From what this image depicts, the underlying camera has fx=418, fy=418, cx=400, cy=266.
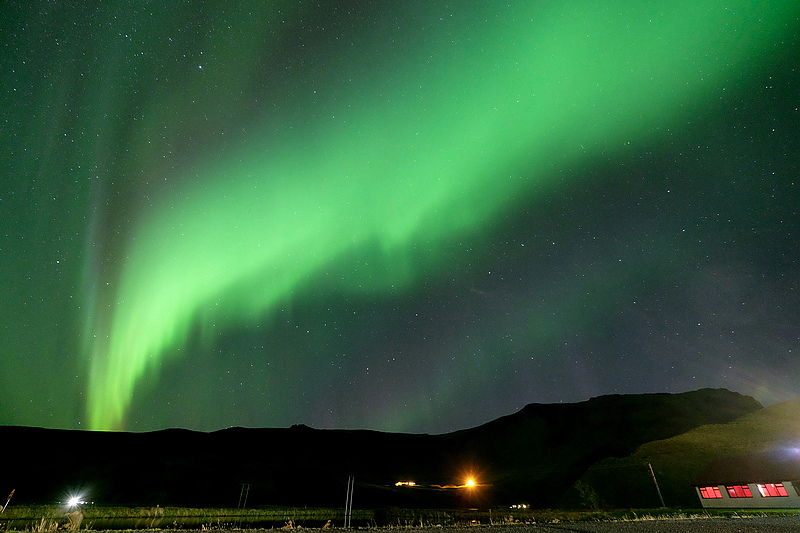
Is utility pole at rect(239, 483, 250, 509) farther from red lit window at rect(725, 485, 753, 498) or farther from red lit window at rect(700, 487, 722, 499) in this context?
red lit window at rect(725, 485, 753, 498)

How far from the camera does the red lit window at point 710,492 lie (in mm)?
50844

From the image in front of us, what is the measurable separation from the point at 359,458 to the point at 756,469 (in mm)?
125089

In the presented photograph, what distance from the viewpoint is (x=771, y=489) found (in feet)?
147

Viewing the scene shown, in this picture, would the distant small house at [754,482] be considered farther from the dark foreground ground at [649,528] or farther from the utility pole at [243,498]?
the utility pole at [243,498]

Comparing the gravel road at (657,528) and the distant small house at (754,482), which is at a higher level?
the distant small house at (754,482)

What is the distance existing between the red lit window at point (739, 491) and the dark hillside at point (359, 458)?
42768 mm

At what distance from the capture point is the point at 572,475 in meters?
107

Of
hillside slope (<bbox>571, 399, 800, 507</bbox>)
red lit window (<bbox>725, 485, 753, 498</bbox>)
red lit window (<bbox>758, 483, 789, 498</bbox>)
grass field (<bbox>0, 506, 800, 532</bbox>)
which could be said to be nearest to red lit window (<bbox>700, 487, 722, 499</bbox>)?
red lit window (<bbox>725, 485, 753, 498</bbox>)

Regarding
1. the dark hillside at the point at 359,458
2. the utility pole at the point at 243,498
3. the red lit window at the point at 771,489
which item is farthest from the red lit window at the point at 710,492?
the utility pole at the point at 243,498

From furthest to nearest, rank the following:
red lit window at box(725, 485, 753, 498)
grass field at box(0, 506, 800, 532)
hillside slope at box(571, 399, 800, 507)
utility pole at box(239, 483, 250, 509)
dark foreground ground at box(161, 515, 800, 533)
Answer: hillside slope at box(571, 399, 800, 507) < utility pole at box(239, 483, 250, 509) < red lit window at box(725, 485, 753, 498) < grass field at box(0, 506, 800, 532) < dark foreground ground at box(161, 515, 800, 533)

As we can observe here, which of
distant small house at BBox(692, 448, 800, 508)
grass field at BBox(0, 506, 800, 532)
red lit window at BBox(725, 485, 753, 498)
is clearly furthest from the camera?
red lit window at BBox(725, 485, 753, 498)

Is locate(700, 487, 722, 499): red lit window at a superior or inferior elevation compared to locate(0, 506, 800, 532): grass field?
superior

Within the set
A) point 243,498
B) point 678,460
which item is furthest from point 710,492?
point 243,498

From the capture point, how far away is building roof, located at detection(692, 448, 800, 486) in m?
45.1
